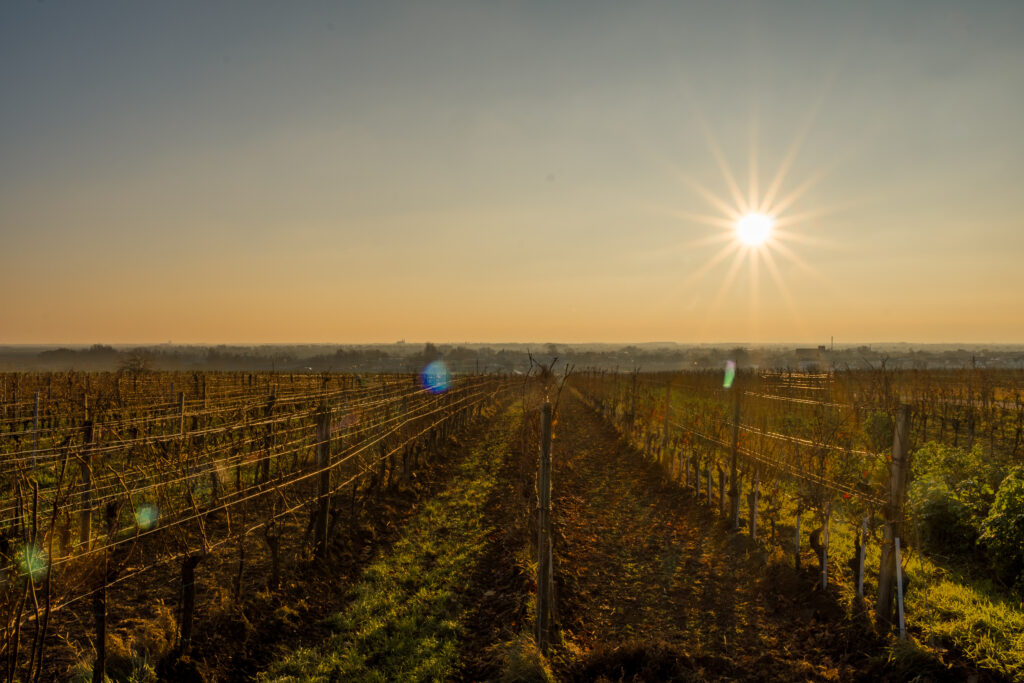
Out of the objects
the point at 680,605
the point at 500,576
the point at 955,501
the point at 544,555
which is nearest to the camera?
the point at 544,555

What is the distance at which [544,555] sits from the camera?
5488 millimetres

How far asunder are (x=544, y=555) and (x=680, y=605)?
2.32 meters

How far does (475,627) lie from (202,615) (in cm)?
278

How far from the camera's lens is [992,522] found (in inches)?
260

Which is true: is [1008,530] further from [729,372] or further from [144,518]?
[729,372]

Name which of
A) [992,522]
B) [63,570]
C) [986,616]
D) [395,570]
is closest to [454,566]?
[395,570]

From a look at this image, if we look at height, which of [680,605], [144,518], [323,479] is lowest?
[680,605]

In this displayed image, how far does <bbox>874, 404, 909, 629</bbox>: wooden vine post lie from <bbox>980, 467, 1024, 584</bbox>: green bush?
5.06 ft

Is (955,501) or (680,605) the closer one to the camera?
(680,605)

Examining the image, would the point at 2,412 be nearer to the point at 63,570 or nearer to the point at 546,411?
the point at 63,570

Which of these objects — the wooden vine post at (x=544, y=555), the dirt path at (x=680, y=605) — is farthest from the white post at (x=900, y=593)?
the wooden vine post at (x=544, y=555)

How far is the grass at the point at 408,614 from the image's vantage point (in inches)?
207

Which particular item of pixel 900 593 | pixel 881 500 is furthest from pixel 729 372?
pixel 900 593

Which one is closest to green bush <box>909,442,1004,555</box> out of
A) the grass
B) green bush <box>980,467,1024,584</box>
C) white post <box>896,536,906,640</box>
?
green bush <box>980,467,1024,584</box>
